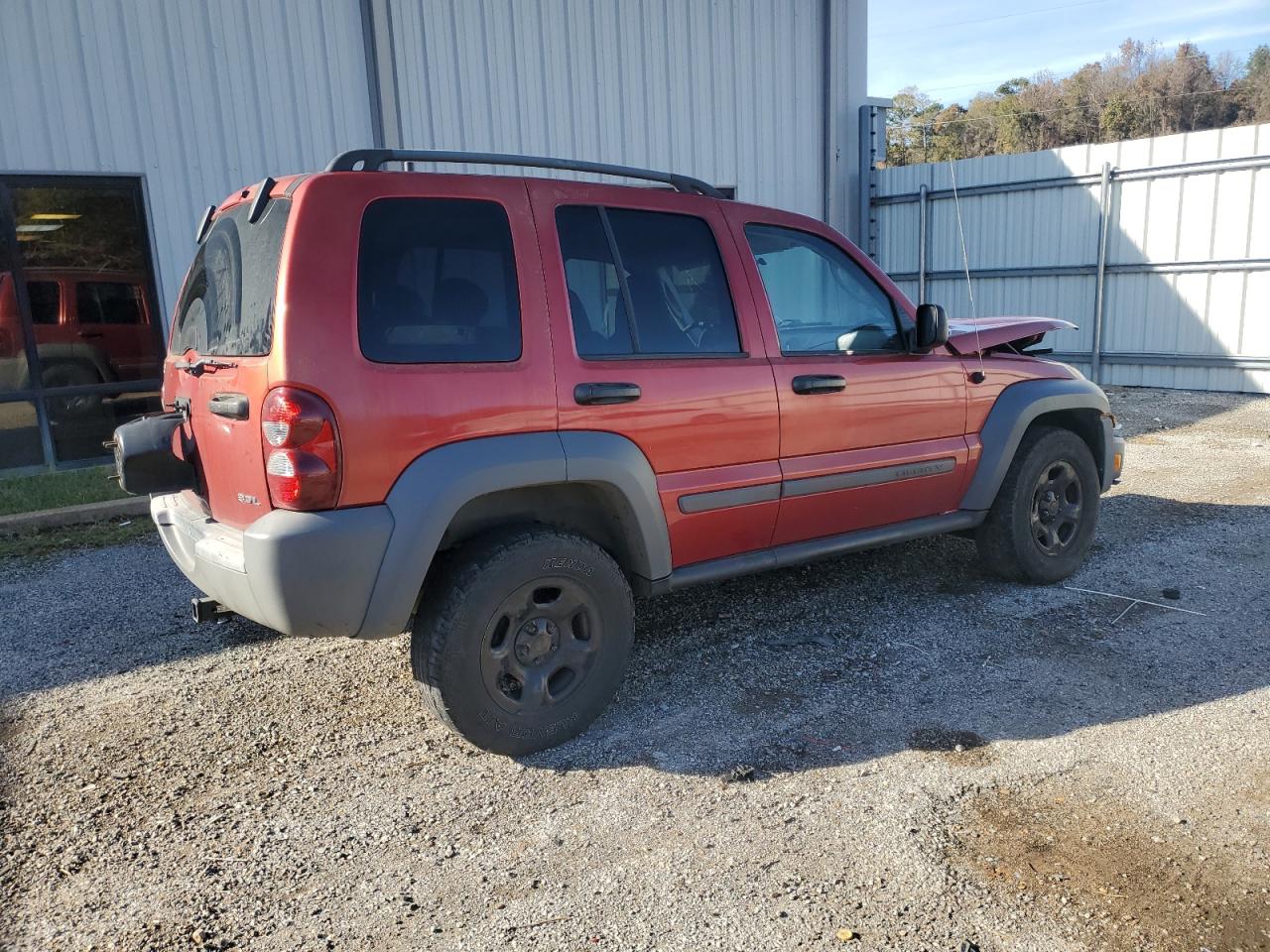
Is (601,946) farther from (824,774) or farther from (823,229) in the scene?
(823,229)

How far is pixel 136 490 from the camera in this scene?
3.42 meters

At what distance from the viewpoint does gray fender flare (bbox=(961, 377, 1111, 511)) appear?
460cm

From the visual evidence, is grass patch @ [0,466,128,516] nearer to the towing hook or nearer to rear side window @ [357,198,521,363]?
the towing hook

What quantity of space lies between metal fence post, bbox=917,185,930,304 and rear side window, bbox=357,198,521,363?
12441mm

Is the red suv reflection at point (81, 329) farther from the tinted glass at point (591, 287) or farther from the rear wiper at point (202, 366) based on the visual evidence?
the tinted glass at point (591, 287)

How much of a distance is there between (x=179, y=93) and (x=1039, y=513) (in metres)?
7.94

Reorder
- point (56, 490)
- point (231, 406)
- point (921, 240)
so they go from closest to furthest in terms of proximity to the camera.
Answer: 1. point (231, 406)
2. point (56, 490)
3. point (921, 240)

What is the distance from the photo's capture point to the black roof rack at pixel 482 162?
3158mm

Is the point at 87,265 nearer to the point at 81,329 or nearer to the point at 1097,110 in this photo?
the point at 81,329

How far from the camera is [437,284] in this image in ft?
10.2

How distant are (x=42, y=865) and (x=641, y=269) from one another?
273 cm

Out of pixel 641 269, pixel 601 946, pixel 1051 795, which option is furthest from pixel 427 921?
pixel 641 269

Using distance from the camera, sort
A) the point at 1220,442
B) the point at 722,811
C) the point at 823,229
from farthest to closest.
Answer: the point at 1220,442
the point at 823,229
the point at 722,811

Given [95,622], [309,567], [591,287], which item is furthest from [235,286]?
[95,622]
